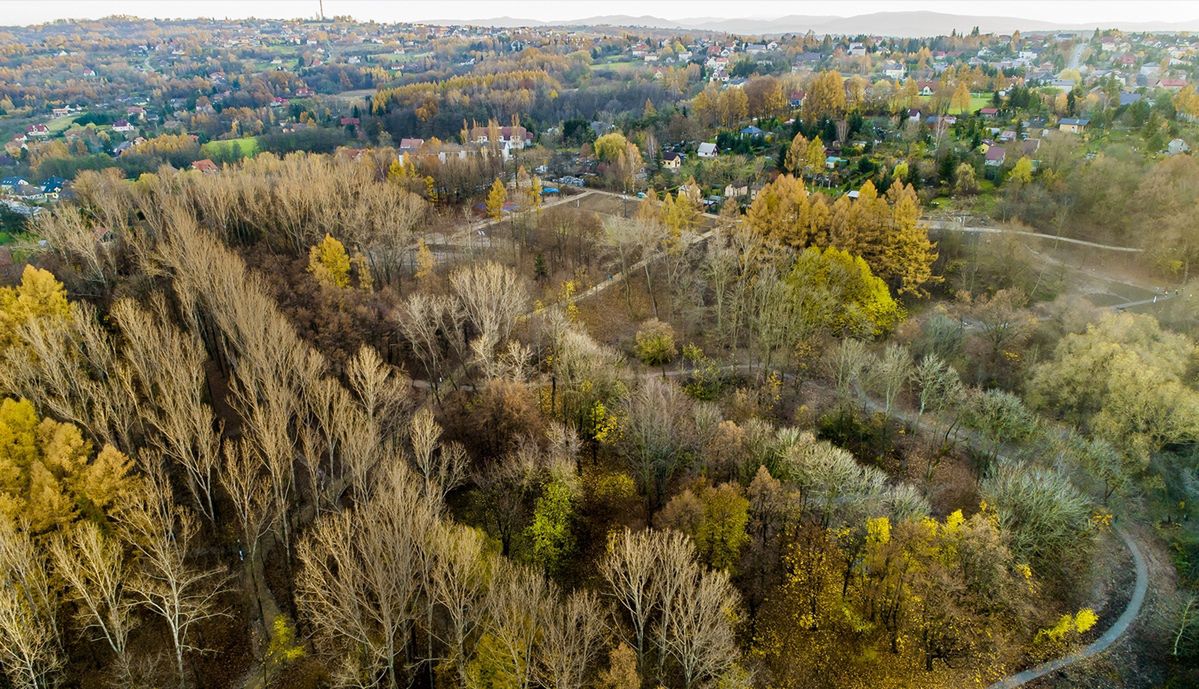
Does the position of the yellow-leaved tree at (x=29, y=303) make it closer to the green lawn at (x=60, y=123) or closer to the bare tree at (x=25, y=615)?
the bare tree at (x=25, y=615)

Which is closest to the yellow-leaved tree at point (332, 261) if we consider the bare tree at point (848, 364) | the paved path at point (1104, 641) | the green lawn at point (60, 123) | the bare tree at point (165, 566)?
the bare tree at point (165, 566)

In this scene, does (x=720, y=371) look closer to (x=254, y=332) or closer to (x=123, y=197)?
(x=254, y=332)

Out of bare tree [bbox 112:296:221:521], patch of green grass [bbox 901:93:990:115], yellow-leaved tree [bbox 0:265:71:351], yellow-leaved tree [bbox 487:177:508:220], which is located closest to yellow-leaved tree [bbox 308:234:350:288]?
bare tree [bbox 112:296:221:521]

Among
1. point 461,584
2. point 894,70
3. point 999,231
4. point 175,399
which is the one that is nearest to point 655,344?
point 461,584

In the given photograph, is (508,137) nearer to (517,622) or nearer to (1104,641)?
(517,622)

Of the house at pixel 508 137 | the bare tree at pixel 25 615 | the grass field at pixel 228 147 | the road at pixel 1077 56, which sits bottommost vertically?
the bare tree at pixel 25 615

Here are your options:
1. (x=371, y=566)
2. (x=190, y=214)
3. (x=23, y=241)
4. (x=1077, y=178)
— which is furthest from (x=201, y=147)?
(x=1077, y=178)
